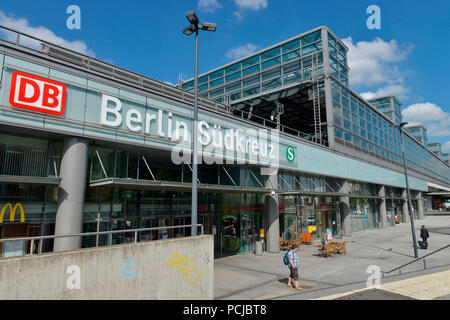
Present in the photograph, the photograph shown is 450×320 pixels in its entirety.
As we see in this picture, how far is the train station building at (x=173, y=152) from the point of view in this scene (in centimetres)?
1049

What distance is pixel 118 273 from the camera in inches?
269

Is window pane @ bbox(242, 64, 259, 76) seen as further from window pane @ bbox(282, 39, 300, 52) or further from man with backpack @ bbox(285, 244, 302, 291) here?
man with backpack @ bbox(285, 244, 302, 291)

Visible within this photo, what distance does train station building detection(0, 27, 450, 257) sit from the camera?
10492mm

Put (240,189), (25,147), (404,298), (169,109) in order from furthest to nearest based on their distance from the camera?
1. (240,189)
2. (169,109)
3. (25,147)
4. (404,298)

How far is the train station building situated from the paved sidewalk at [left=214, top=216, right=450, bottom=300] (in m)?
3.07

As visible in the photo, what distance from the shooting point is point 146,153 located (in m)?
14.6

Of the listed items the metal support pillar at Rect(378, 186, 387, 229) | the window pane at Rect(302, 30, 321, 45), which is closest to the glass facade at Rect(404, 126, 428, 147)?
the metal support pillar at Rect(378, 186, 387, 229)

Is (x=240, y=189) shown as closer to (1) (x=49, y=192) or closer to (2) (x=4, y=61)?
(1) (x=49, y=192)

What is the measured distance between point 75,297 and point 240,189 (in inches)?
404

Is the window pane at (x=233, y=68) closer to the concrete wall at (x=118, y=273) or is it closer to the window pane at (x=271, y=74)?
the window pane at (x=271, y=74)

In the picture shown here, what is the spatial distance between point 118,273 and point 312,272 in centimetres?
973

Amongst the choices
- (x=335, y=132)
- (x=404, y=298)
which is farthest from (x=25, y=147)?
(x=335, y=132)

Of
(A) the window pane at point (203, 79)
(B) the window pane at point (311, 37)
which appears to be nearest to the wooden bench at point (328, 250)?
(B) the window pane at point (311, 37)

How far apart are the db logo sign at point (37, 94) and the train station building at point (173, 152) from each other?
0.04m
